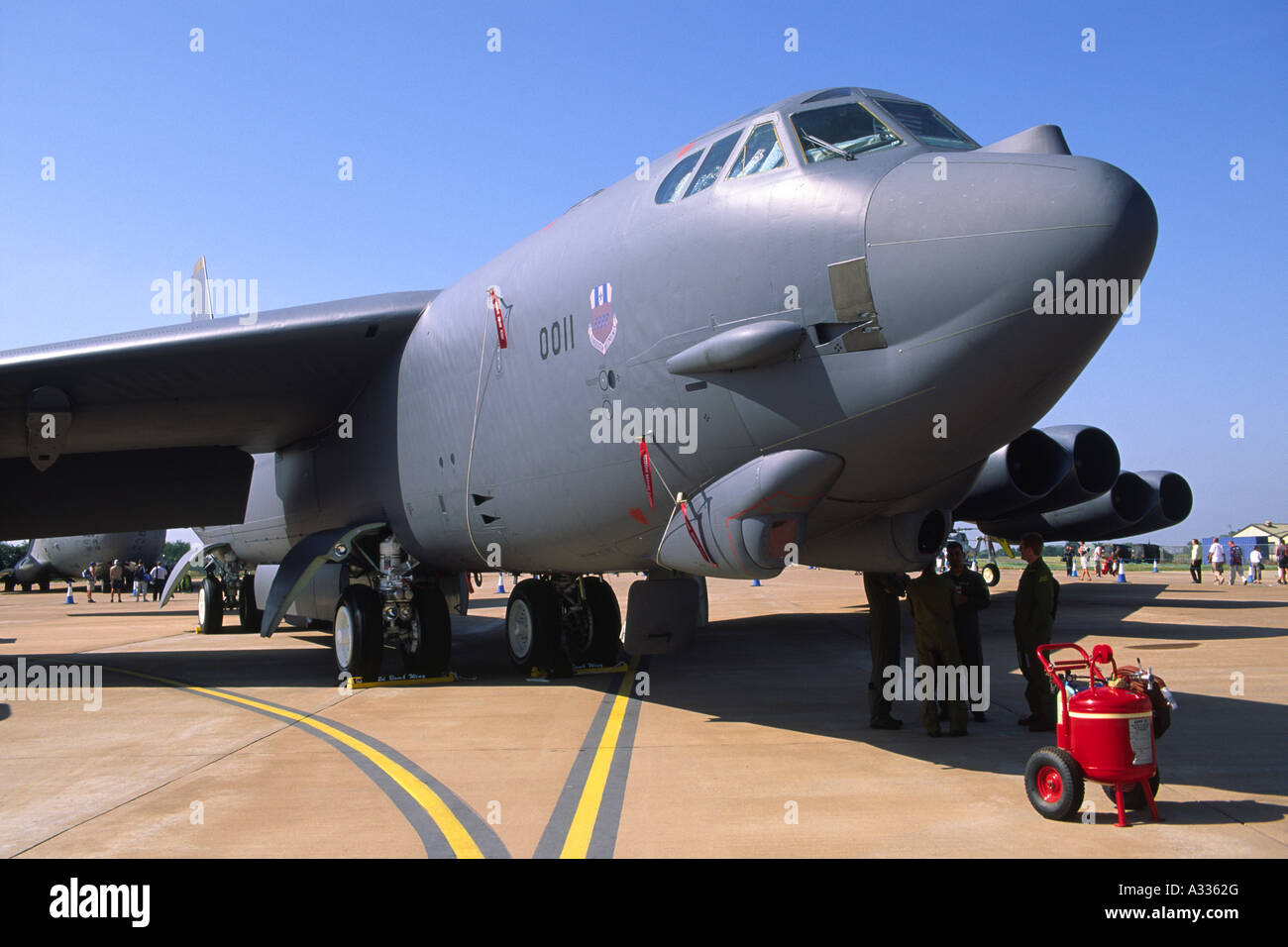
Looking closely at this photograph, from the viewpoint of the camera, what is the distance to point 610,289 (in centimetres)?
793

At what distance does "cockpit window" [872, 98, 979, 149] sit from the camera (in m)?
6.69

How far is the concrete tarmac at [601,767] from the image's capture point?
16.9 feet

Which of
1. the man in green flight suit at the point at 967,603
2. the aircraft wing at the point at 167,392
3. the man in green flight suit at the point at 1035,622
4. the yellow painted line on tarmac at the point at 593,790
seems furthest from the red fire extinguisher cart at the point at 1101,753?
the aircraft wing at the point at 167,392

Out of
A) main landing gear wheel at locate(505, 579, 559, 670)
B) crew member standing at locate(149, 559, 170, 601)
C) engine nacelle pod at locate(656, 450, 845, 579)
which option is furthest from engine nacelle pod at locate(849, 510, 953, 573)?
crew member standing at locate(149, 559, 170, 601)

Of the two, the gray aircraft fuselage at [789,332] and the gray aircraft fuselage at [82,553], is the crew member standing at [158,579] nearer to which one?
the gray aircraft fuselage at [82,553]

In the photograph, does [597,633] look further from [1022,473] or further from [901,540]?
[1022,473]

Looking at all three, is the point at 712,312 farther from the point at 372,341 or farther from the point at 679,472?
the point at 372,341

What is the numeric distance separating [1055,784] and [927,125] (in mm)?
4428

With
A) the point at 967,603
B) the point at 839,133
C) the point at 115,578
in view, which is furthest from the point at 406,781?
the point at 115,578

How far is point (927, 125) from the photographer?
6.89 meters

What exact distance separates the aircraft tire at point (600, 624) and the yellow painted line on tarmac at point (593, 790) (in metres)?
2.00

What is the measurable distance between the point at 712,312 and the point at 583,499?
2213mm
